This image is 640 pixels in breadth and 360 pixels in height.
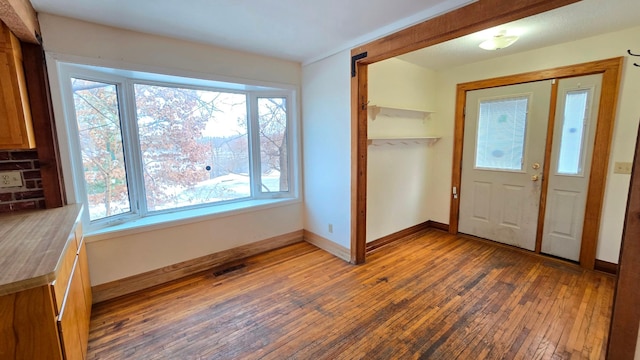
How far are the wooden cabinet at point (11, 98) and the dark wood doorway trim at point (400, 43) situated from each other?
8.10ft

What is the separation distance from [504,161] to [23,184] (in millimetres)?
4657

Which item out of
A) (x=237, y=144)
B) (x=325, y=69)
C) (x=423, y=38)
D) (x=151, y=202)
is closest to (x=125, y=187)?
(x=151, y=202)

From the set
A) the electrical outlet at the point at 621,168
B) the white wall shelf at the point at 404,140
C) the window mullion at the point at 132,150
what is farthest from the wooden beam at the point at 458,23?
the window mullion at the point at 132,150

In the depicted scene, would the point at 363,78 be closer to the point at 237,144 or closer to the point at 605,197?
the point at 237,144

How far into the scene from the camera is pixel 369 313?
213cm

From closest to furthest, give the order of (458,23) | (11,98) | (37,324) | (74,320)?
(37,324) → (74,320) → (11,98) → (458,23)

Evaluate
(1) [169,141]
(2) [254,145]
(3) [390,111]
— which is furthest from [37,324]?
(3) [390,111]

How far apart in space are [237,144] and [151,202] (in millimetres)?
1097

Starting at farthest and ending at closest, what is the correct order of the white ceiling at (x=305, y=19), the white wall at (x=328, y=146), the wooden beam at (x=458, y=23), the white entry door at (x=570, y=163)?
the white wall at (x=328, y=146), the white entry door at (x=570, y=163), the white ceiling at (x=305, y=19), the wooden beam at (x=458, y=23)

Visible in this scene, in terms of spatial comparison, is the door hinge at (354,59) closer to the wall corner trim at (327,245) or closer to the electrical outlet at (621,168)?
the wall corner trim at (327,245)

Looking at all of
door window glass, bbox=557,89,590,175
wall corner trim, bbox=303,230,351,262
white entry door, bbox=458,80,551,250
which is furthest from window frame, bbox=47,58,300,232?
door window glass, bbox=557,89,590,175

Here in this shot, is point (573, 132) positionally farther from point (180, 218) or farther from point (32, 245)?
point (32, 245)

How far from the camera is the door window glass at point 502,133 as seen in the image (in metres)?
3.18

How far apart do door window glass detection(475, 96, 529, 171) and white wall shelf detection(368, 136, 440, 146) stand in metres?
0.59
